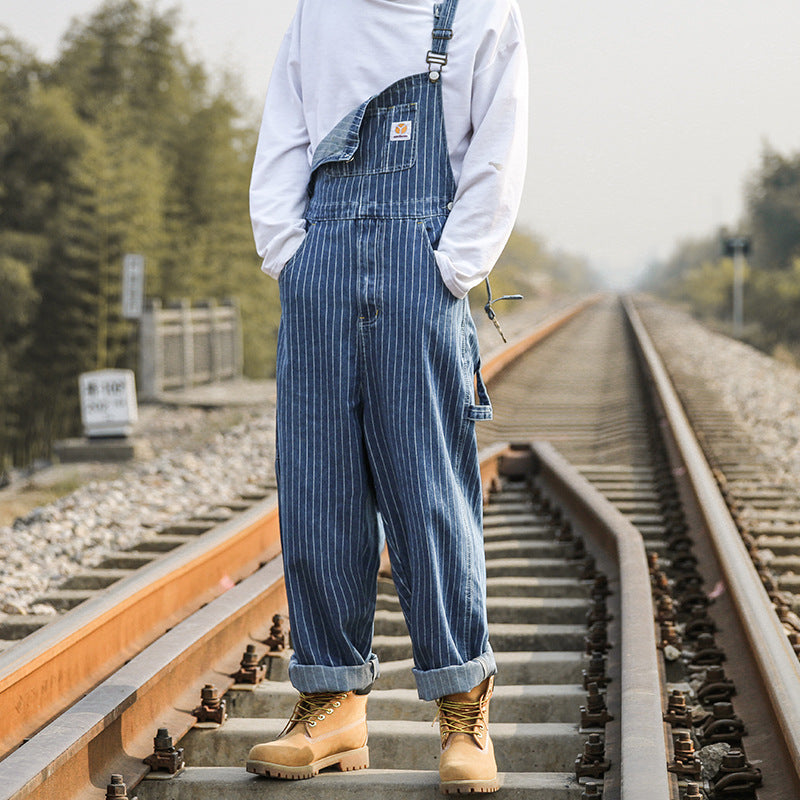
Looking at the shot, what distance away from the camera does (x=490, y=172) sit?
1852mm

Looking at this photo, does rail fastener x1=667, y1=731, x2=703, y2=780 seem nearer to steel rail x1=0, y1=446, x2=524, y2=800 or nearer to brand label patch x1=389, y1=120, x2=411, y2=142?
steel rail x1=0, y1=446, x2=524, y2=800

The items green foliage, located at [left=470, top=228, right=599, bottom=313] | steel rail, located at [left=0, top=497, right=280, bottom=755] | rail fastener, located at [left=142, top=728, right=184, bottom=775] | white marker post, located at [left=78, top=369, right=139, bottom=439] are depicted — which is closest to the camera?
rail fastener, located at [left=142, top=728, right=184, bottom=775]

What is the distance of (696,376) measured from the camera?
10750mm

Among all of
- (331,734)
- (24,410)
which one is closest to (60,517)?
(331,734)

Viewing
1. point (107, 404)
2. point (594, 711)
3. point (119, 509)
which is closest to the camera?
point (594, 711)

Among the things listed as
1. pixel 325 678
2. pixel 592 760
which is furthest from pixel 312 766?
pixel 592 760

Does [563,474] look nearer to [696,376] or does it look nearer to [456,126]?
[456,126]

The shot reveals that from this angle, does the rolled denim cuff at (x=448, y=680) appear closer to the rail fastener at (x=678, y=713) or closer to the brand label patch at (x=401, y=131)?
the rail fastener at (x=678, y=713)

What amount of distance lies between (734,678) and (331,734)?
3.21ft

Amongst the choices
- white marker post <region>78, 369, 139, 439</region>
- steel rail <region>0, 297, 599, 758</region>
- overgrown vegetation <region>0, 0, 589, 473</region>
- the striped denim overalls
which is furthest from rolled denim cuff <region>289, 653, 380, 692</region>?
overgrown vegetation <region>0, 0, 589, 473</region>

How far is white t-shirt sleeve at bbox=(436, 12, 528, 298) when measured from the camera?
1.85 meters

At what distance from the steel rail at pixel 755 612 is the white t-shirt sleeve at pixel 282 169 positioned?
1180 millimetres

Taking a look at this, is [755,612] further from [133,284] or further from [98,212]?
[98,212]

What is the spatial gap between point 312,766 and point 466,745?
0.27 metres
